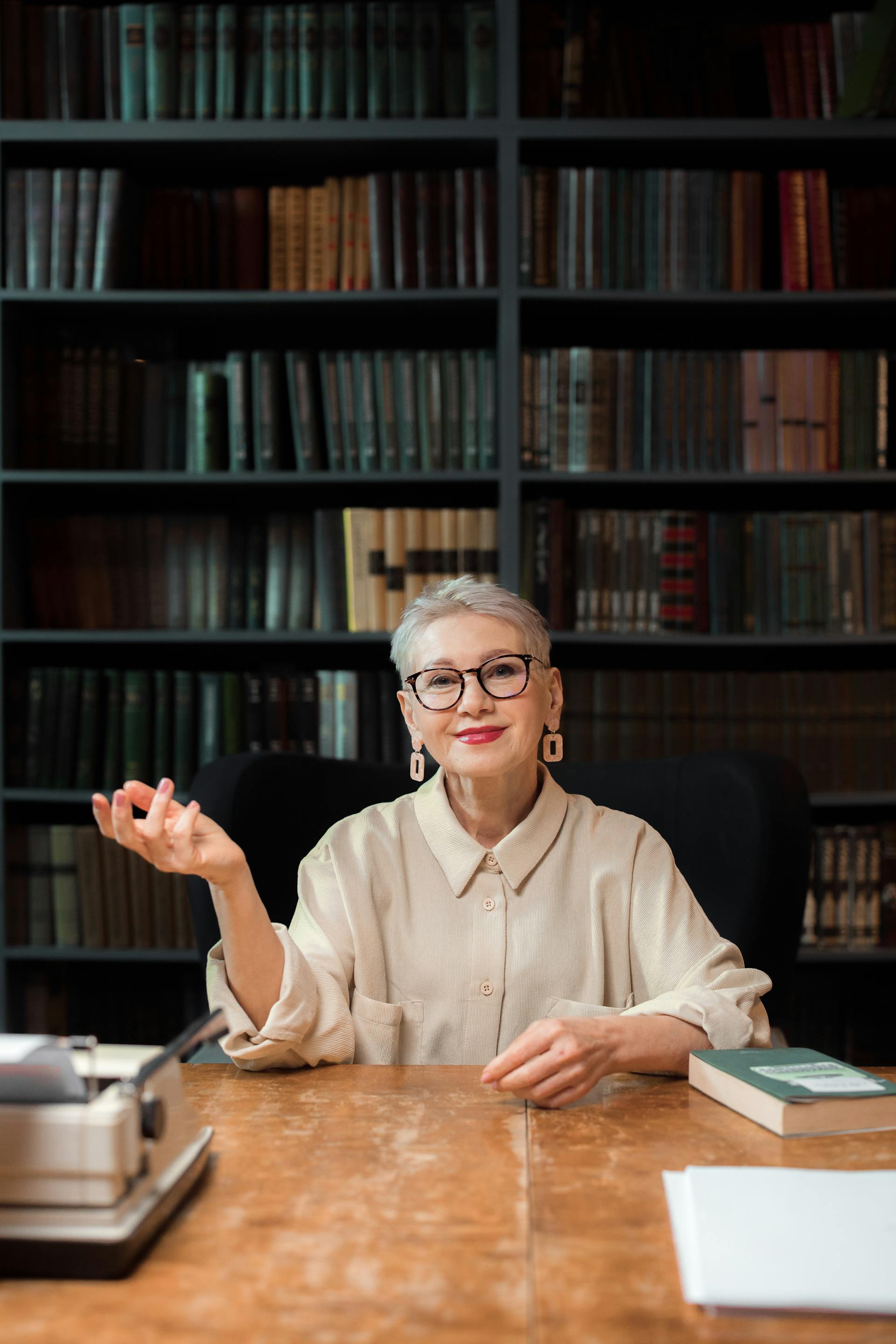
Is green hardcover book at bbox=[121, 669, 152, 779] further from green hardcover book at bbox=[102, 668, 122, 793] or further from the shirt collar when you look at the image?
the shirt collar

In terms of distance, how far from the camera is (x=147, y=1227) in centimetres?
74

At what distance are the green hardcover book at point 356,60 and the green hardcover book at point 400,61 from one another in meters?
0.06

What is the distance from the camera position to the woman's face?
1.43 meters

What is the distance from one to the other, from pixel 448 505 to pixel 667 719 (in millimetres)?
780

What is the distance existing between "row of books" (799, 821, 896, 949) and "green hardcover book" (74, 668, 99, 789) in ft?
5.51

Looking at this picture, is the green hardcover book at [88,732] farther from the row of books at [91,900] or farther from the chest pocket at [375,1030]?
the chest pocket at [375,1030]

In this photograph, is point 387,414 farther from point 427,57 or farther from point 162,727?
point 162,727

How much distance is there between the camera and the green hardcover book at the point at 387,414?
2.55 m

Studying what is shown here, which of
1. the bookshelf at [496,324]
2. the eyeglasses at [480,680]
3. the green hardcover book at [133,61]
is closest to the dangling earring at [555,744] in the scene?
the eyeglasses at [480,680]

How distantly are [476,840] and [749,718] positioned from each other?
126 centimetres

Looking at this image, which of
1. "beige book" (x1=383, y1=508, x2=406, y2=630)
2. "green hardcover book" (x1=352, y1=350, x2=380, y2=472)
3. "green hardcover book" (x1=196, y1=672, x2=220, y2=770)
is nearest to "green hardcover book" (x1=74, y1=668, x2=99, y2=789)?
"green hardcover book" (x1=196, y1=672, x2=220, y2=770)

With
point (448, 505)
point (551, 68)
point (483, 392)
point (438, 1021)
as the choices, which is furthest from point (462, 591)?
point (551, 68)

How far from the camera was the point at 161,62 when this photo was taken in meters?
2.49

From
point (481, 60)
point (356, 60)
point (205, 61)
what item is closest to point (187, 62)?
point (205, 61)
